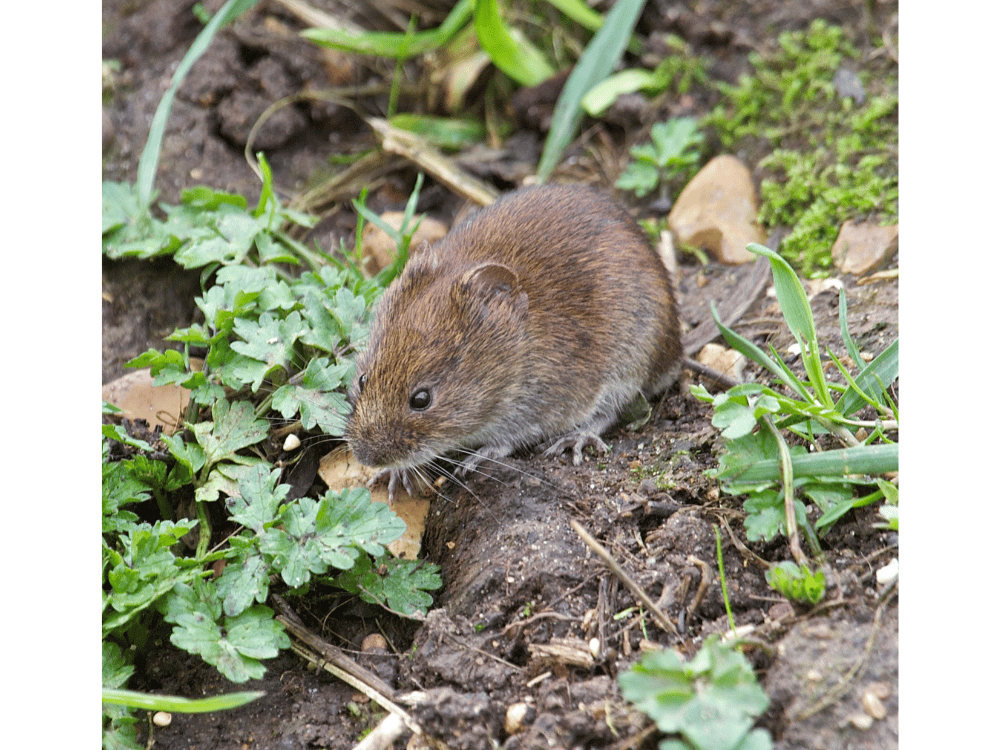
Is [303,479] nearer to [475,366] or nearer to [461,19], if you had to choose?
[475,366]

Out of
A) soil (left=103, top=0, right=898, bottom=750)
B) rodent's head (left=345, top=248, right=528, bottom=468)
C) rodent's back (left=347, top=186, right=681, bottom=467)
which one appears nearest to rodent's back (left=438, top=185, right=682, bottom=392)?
rodent's back (left=347, top=186, right=681, bottom=467)

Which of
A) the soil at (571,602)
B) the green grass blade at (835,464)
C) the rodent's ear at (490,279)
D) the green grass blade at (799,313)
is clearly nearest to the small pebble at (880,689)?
the soil at (571,602)

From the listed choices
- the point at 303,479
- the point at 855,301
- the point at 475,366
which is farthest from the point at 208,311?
the point at 855,301

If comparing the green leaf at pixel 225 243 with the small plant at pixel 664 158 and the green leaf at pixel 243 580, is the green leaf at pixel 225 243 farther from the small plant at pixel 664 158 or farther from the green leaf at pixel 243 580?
the small plant at pixel 664 158

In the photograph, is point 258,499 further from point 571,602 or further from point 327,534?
point 571,602

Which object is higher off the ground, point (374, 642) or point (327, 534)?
point (327, 534)

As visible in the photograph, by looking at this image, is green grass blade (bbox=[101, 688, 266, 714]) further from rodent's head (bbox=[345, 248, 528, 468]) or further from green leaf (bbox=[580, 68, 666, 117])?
green leaf (bbox=[580, 68, 666, 117])

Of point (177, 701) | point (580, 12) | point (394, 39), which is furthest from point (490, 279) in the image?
point (580, 12)
